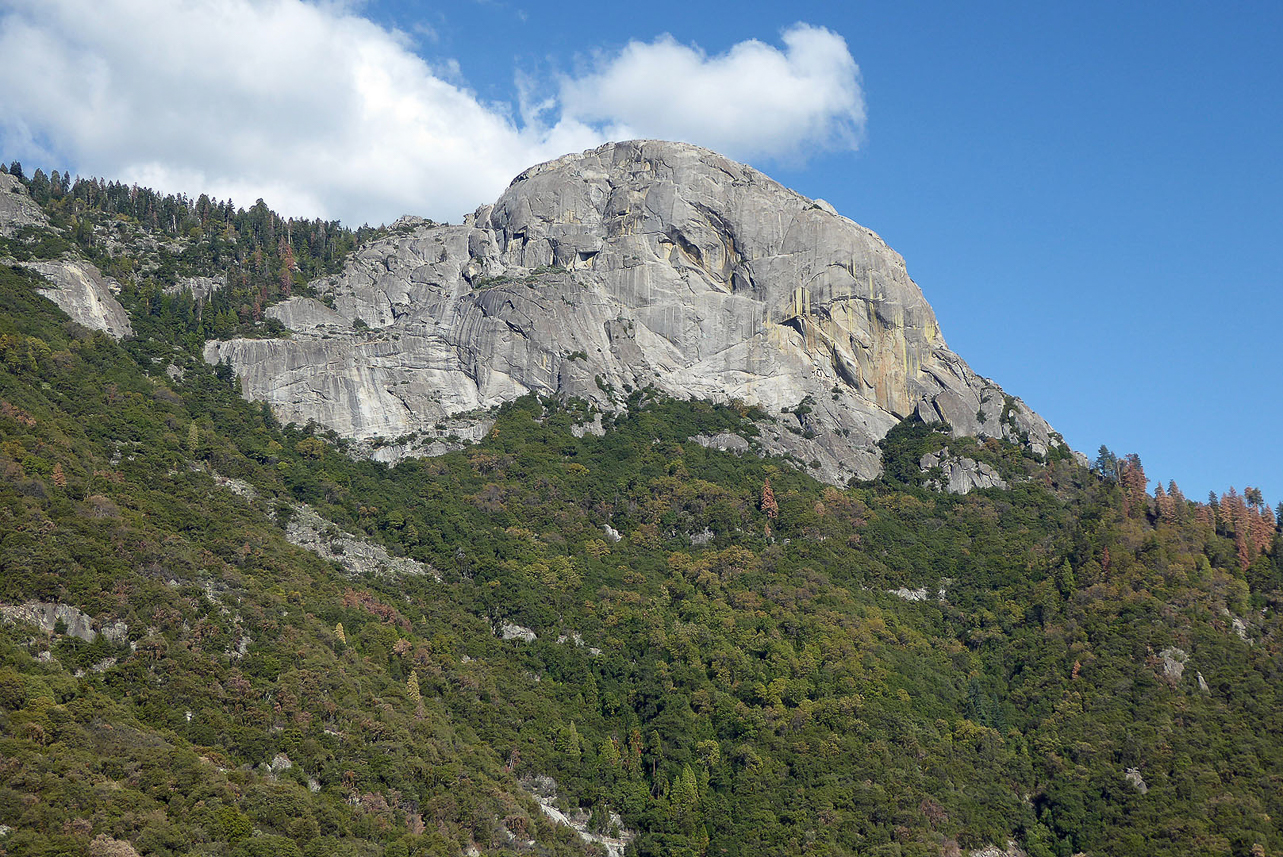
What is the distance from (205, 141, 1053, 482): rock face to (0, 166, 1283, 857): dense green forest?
22.9 ft

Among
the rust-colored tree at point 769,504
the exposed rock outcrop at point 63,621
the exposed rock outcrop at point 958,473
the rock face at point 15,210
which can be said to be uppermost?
the rock face at point 15,210

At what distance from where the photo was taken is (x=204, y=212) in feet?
609

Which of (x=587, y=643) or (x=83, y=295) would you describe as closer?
(x=587, y=643)

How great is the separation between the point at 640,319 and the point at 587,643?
6178 centimetres

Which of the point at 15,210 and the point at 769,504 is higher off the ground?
the point at 15,210

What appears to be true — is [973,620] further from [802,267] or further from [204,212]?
[204,212]

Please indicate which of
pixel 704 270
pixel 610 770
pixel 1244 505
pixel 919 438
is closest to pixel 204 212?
pixel 704 270

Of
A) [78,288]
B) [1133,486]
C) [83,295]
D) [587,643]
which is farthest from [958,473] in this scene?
[78,288]

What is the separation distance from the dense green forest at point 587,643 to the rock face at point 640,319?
6.98 m

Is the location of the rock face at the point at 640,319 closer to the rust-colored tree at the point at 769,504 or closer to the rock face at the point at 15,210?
the rust-colored tree at the point at 769,504

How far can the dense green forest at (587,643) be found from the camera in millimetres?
76938

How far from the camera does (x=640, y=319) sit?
530ft

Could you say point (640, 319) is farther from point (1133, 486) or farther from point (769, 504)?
point (1133, 486)

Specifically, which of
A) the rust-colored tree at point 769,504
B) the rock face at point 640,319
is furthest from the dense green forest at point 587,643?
the rock face at point 640,319
